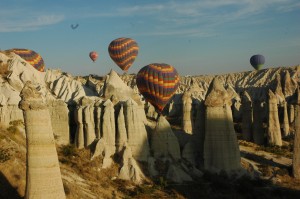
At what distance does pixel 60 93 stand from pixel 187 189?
14.4 m

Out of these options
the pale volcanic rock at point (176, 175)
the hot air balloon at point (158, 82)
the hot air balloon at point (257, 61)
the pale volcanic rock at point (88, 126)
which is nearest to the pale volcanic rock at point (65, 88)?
the pale volcanic rock at point (88, 126)

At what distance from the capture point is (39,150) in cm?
1922

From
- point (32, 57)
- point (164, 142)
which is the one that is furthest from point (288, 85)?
point (164, 142)

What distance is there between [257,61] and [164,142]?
93826 millimetres

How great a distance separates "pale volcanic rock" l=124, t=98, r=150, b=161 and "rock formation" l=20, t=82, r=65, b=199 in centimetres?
1095

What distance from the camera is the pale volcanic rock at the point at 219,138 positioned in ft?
102

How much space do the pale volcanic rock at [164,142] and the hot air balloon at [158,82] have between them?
1797cm

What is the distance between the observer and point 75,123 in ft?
108

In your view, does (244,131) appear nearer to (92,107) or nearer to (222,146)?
(222,146)

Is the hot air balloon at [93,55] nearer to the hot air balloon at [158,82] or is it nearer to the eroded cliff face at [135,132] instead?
the hot air balloon at [158,82]

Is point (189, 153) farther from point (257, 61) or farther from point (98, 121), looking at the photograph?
point (257, 61)

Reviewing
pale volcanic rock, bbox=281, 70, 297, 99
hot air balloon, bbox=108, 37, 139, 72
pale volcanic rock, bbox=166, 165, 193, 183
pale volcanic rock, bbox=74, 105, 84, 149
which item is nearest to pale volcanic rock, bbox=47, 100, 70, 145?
pale volcanic rock, bbox=74, 105, 84, 149

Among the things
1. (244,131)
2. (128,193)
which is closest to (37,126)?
(128,193)

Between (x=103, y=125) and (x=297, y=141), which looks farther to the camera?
(x=297, y=141)
